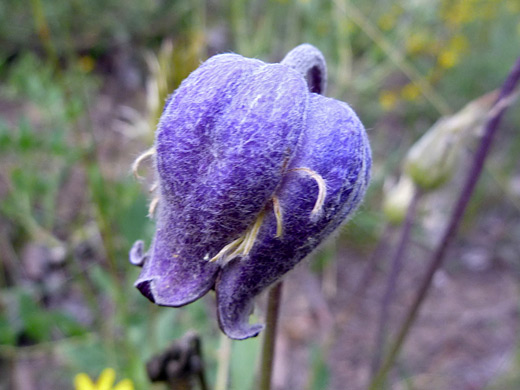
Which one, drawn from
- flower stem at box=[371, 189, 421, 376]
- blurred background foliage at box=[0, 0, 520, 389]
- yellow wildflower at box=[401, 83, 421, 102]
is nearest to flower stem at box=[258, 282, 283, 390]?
blurred background foliage at box=[0, 0, 520, 389]

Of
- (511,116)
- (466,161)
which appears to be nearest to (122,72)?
(466,161)

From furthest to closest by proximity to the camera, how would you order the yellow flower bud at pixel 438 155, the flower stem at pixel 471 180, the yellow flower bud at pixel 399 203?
the yellow flower bud at pixel 399 203 → the yellow flower bud at pixel 438 155 → the flower stem at pixel 471 180

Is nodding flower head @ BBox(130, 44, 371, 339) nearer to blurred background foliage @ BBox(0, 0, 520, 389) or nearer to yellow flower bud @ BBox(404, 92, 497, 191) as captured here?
blurred background foliage @ BBox(0, 0, 520, 389)

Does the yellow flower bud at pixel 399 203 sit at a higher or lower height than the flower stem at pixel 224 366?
higher

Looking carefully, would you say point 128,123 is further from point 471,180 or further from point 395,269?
point 471,180

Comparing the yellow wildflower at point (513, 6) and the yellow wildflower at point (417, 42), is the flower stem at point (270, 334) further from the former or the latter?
the yellow wildflower at point (513, 6)

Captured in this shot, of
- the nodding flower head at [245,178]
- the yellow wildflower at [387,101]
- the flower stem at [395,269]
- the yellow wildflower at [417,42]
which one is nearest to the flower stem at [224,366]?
the flower stem at [395,269]
